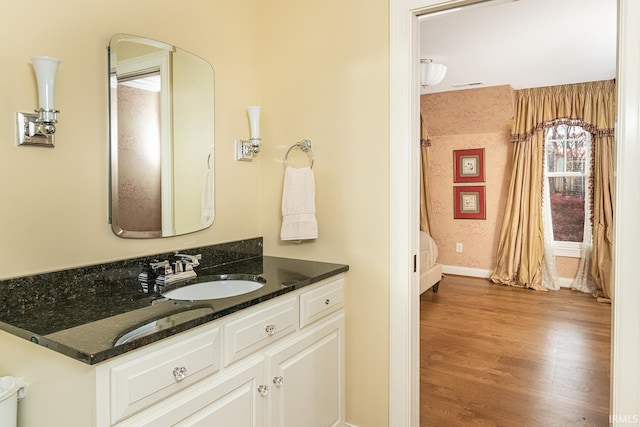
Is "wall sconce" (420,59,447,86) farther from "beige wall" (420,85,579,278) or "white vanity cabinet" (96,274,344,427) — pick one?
"white vanity cabinet" (96,274,344,427)

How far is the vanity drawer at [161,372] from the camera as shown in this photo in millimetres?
1038

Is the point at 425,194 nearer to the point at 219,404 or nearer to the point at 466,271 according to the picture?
the point at 466,271

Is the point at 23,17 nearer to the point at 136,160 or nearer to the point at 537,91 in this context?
the point at 136,160

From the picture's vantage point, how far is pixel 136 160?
1724 mm

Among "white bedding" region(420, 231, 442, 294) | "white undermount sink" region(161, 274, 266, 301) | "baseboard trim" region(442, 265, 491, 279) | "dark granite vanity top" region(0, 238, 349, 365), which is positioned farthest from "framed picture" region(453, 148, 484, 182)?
"white undermount sink" region(161, 274, 266, 301)

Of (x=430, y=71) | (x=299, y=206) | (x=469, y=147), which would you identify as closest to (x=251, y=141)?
(x=299, y=206)

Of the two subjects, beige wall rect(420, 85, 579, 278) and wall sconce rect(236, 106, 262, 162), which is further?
beige wall rect(420, 85, 579, 278)

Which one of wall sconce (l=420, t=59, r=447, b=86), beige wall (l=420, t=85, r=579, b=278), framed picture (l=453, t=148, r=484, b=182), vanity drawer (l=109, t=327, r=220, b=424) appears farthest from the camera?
framed picture (l=453, t=148, r=484, b=182)

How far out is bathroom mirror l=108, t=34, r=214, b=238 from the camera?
1.66 m

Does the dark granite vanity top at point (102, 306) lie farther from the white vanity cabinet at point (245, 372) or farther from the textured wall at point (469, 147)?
the textured wall at point (469, 147)

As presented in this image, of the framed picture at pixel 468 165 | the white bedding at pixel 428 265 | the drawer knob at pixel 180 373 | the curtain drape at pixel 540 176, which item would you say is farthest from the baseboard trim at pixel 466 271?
the drawer knob at pixel 180 373

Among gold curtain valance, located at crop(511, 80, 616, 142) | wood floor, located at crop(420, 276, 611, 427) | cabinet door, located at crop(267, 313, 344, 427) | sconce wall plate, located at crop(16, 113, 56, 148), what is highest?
gold curtain valance, located at crop(511, 80, 616, 142)

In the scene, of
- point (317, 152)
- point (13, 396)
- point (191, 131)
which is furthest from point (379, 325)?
point (13, 396)

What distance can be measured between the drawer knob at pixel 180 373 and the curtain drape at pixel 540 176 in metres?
4.99
